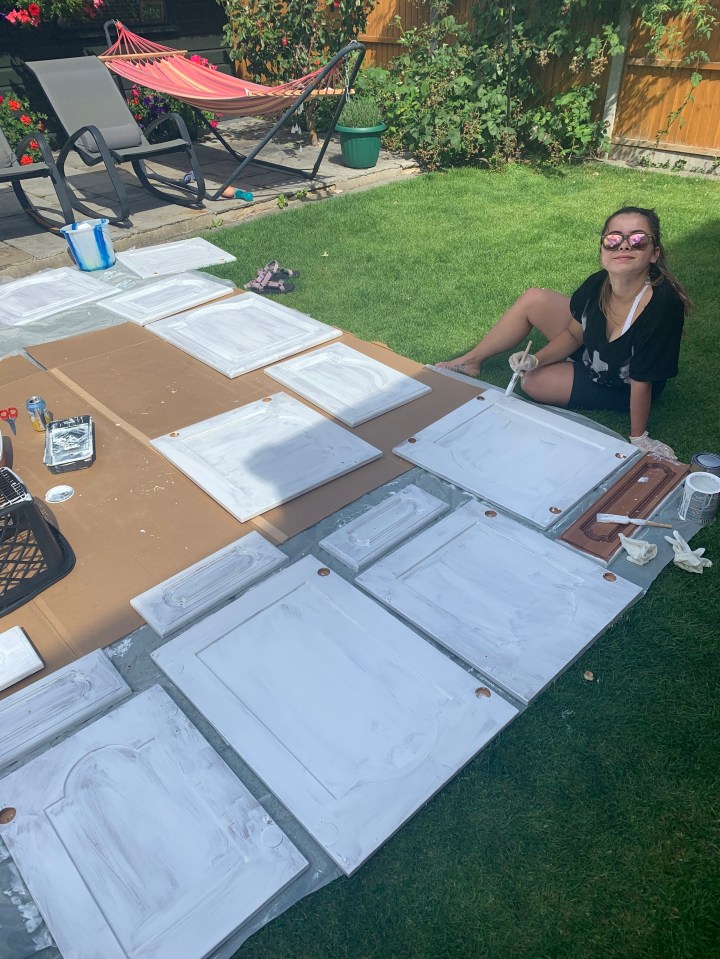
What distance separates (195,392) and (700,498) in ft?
6.72

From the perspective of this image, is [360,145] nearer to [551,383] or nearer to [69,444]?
[551,383]

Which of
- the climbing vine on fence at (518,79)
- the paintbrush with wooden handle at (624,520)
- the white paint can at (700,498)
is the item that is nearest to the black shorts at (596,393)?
the white paint can at (700,498)

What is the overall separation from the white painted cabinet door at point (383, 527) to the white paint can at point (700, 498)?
0.78 meters

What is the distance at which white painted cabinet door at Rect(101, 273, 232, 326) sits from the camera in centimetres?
355

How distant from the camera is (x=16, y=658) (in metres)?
1.74

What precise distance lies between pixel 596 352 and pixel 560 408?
0.29 m

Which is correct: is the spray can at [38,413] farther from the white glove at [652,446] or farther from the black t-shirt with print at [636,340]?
the white glove at [652,446]

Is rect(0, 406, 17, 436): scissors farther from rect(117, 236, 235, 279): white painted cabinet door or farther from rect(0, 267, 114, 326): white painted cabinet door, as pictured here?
rect(117, 236, 235, 279): white painted cabinet door

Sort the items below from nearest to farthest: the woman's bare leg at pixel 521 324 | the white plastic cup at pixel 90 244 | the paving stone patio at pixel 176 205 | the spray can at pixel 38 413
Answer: the spray can at pixel 38 413 < the woman's bare leg at pixel 521 324 < the white plastic cup at pixel 90 244 < the paving stone patio at pixel 176 205

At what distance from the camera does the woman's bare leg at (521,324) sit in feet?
9.32

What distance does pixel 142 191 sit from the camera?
540cm

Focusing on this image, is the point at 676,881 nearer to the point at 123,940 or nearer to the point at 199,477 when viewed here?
the point at 123,940

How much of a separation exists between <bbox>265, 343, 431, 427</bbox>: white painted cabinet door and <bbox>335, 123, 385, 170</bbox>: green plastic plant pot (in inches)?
136

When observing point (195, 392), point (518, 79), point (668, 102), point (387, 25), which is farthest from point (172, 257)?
point (387, 25)
